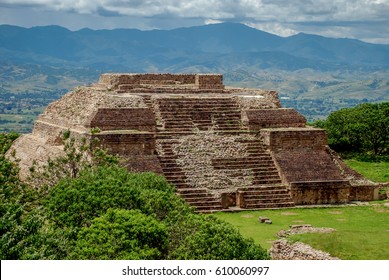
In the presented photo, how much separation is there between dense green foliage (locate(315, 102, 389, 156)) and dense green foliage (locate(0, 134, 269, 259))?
89.7 ft

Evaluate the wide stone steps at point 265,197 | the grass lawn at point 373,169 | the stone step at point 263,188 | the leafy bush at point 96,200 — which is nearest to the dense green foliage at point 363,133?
the grass lawn at point 373,169

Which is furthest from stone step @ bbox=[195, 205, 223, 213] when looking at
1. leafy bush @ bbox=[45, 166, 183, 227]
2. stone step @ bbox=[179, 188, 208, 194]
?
leafy bush @ bbox=[45, 166, 183, 227]

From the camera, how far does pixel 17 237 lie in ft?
62.0

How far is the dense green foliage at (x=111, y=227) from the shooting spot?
62.6 ft

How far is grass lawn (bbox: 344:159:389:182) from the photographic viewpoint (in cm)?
4031

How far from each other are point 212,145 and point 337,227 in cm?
784

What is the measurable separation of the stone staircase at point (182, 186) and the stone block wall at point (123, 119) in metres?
0.97

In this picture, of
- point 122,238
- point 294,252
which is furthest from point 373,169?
point 122,238

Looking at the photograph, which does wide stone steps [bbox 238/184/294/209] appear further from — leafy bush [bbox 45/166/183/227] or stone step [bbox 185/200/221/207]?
leafy bush [bbox 45/166/183/227]

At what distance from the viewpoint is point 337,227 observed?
1121 inches

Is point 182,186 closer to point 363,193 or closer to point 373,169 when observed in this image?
point 363,193

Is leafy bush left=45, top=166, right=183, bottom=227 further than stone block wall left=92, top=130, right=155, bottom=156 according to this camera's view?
No

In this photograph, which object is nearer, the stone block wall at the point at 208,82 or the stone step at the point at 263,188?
the stone step at the point at 263,188

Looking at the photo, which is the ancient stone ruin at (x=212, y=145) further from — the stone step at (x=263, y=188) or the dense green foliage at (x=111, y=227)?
the dense green foliage at (x=111, y=227)
